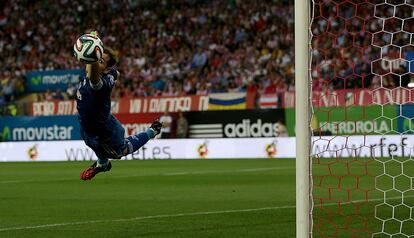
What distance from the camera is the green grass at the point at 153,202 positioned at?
991cm

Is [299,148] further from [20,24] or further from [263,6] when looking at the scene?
[20,24]

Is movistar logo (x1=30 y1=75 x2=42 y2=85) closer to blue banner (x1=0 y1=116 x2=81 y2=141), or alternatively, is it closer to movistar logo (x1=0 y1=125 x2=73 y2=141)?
blue banner (x1=0 y1=116 x2=81 y2=141)

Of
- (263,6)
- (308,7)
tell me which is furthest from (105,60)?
(263,6)

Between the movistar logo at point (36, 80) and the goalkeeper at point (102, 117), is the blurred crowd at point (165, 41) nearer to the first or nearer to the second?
the movistar logo at point (36, 80)

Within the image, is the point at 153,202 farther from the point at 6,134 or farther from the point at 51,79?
the point at 51,79

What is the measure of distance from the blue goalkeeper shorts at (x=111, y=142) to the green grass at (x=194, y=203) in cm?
82

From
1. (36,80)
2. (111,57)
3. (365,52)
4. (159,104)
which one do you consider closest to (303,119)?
(111,57)

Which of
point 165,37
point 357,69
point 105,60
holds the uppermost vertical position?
point 165,37

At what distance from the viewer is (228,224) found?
10.2 meters

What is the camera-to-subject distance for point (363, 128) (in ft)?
78.0

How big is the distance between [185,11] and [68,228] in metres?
25.3

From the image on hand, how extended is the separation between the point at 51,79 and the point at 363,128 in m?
14.2

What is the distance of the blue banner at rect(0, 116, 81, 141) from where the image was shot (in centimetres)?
3005

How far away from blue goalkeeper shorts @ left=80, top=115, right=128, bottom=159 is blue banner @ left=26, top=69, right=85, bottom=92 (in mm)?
23102
